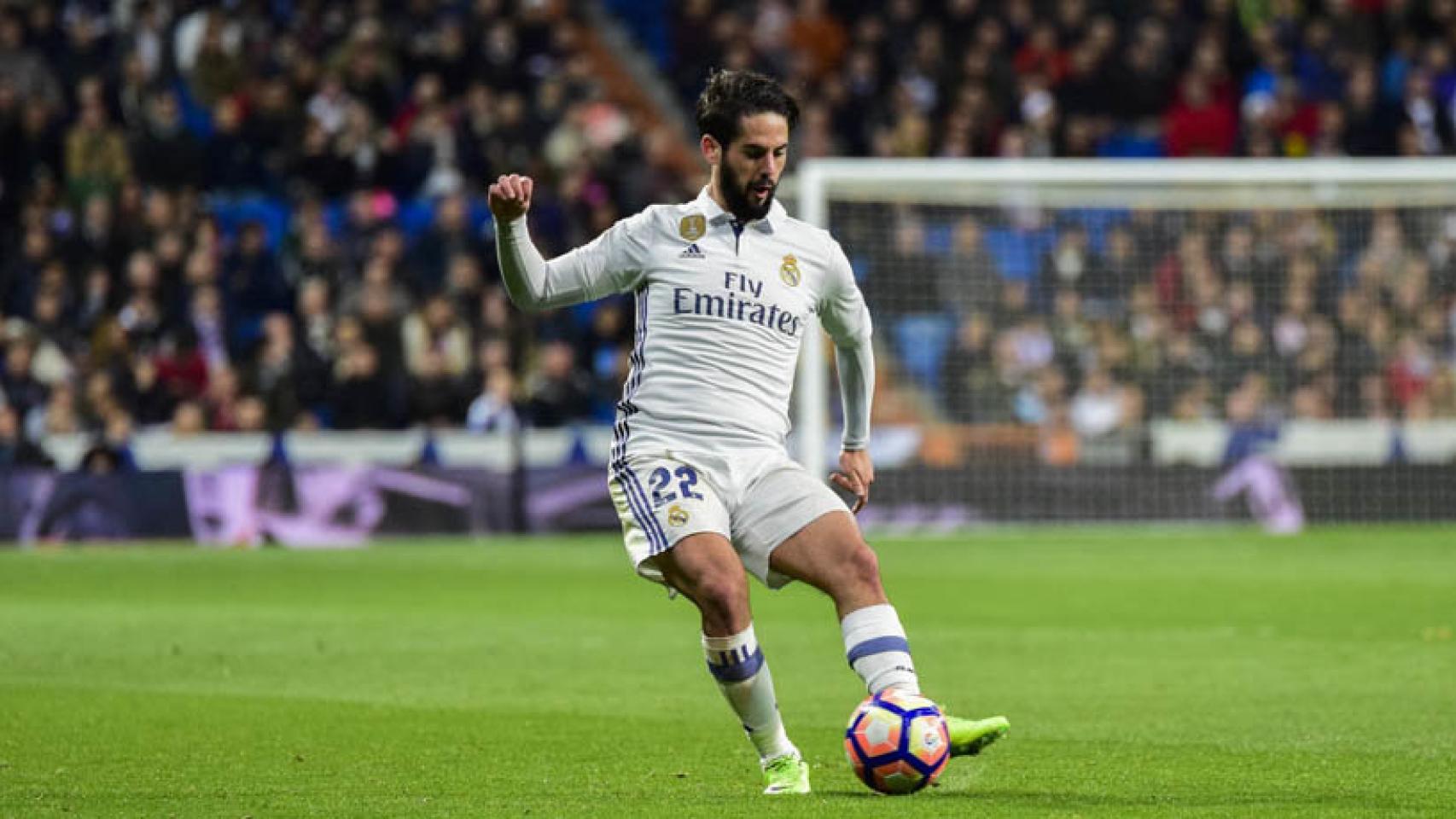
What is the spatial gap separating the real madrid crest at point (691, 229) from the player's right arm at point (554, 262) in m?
0.12

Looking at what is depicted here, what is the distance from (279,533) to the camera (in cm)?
2150

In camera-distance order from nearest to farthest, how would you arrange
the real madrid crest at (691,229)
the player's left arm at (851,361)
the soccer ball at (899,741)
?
the soccer ball at (899,741) < the real madrid crest at (691,229) < the player's left arm at (851,361)

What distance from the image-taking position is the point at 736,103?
724cm

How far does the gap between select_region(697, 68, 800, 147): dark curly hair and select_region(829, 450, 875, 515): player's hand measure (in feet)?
3.63

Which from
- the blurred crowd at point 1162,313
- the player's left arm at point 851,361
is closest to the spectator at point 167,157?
the blurred crowd at point 1162,313

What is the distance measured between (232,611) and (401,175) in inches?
427

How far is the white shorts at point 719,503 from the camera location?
23.7 ft

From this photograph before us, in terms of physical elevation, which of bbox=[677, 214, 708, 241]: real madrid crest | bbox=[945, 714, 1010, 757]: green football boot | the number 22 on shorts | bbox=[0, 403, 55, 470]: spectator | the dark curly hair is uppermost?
the dark curly hair

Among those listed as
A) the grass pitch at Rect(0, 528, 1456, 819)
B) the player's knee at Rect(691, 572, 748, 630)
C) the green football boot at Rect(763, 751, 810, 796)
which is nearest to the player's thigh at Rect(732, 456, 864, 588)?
the player's knee at Rect(691, 572, 748, 630)

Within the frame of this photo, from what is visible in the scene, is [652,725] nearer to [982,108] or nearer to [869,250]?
[869,250]

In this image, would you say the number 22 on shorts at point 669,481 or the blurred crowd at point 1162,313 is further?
the blurred crowd at point 1162,313

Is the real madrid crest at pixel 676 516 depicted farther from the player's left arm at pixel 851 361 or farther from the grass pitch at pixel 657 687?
the grass pitch at pixel 657 687

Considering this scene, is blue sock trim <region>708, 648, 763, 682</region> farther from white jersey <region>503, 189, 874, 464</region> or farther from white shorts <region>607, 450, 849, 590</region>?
white jersey <region>503, 189, 874, 464</region>

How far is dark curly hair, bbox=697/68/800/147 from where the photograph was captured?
724 centimetres
